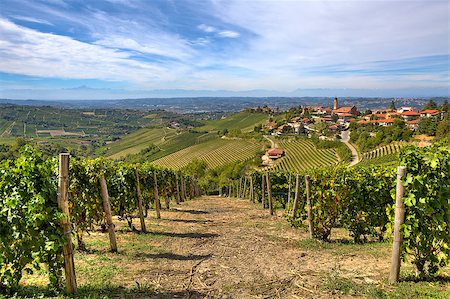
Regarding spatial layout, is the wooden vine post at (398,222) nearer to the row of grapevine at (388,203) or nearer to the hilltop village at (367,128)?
the row of grapevine at (388,203)

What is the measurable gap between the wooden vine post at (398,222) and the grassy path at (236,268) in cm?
21

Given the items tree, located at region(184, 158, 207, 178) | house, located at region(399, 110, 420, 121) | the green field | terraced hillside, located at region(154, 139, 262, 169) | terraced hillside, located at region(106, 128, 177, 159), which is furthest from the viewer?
the green field

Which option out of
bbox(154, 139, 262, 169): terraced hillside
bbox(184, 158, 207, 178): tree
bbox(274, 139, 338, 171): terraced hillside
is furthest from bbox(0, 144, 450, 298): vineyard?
bbox(154, 139, 262, 169): terraced hillside

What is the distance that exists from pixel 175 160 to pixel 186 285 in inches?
3665

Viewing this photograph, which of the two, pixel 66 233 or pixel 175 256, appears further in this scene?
pixel 175 256

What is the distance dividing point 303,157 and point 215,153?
30.5 meters

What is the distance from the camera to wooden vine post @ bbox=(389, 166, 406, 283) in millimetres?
4820

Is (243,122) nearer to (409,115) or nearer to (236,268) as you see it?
(409,115)

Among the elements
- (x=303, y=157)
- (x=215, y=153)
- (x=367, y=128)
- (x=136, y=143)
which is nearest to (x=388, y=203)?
(x=303, y=157)

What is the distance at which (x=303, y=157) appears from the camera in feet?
261

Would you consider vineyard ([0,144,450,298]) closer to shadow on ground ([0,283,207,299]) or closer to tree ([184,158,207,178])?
shadow on ground ([0,283,207,299])

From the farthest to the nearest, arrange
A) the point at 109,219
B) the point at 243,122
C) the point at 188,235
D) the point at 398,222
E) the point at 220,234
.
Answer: the point at 243,122, the point at 220,234, the point at 188,235, the point at 109,219, the point at 398,222

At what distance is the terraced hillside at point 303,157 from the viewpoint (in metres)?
70.4

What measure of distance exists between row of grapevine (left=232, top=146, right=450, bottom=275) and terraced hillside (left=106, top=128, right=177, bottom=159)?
385 feet
